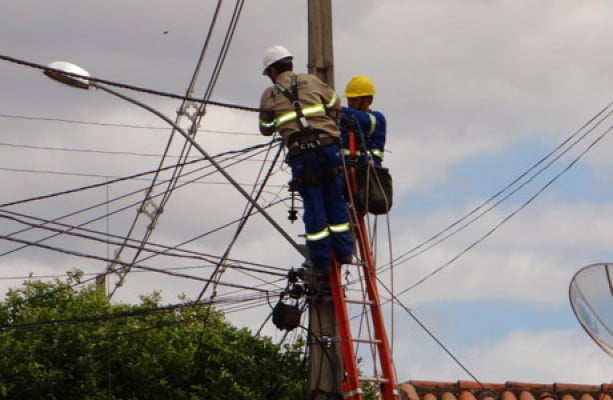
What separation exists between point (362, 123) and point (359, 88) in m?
0.43

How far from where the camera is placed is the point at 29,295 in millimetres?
19141

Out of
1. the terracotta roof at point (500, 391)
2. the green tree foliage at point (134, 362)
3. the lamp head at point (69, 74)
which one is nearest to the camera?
the lamp head at point (69, 74)

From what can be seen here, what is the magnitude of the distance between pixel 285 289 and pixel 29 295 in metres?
4.91

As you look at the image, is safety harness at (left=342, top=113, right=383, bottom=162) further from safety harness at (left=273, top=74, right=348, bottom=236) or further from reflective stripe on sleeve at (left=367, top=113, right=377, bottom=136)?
safety harness at (left=273, top=74, right=348, bottom=236)

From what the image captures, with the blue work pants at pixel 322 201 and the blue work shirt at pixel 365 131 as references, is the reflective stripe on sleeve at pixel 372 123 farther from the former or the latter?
the blue work pants at pixel 322 201

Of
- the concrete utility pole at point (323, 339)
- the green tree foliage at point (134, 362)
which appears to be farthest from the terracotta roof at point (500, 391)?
the concrete utility pole at point (323, 339)

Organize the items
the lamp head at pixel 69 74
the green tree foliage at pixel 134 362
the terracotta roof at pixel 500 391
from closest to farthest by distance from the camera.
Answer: the lamp head at pixel 69 74, the green tree foliage at pixel 134 362, the terracotta roof at pixel 500 391

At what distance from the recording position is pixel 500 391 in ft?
63.6

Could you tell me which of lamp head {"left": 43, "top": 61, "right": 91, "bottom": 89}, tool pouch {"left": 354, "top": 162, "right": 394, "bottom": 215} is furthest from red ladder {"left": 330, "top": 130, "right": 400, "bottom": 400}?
lamp head {"left": 43, "top": 61, "right": 91, "bottom": 89}

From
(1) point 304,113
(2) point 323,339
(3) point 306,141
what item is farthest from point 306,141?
(2) point 323,339

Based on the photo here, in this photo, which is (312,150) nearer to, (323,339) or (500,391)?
(323,339)

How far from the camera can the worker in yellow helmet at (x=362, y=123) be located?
15383 mm

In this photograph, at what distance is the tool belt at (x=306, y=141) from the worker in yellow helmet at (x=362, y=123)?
2.40 ft

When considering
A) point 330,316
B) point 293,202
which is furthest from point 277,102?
point 330,316
